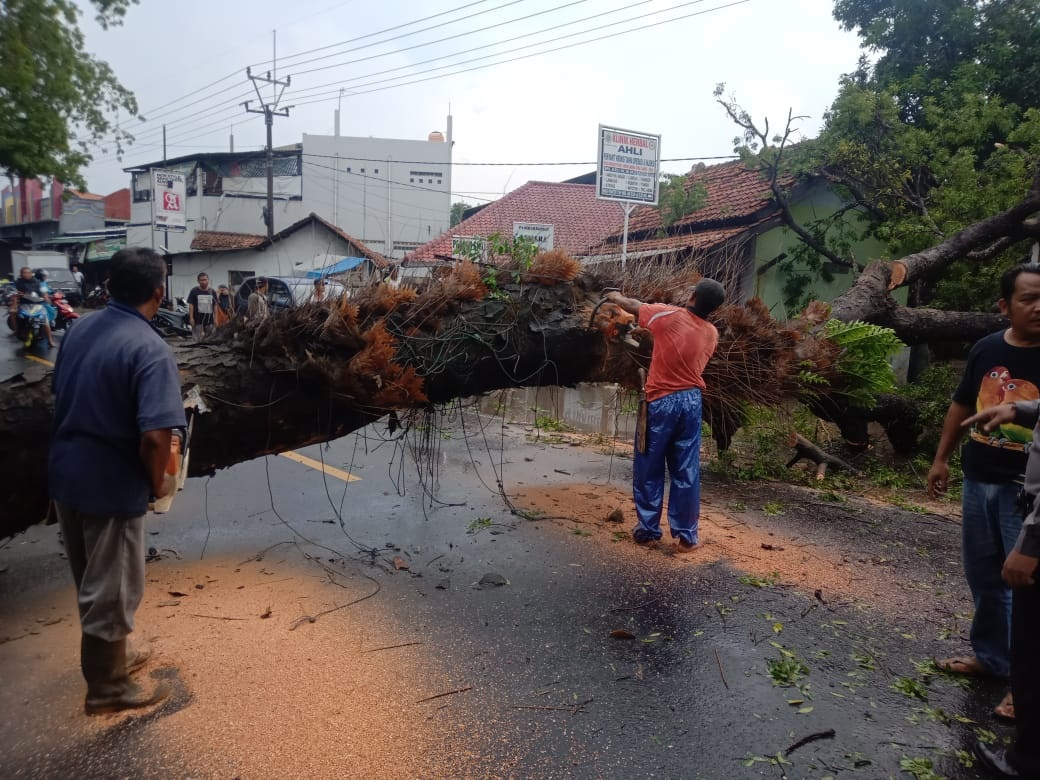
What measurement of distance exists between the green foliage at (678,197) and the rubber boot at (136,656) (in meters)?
11.8

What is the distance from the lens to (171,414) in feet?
8.54

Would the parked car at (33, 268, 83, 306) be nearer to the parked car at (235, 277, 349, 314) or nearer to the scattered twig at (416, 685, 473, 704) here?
the parked car at (235, 277, 349, 314)

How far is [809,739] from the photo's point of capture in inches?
109

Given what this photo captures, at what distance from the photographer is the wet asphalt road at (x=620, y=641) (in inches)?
104

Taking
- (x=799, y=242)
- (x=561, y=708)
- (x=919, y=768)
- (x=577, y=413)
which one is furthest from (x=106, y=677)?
(x=799, y=242)

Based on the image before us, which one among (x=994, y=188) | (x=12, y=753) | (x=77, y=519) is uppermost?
(x=994, y=188)

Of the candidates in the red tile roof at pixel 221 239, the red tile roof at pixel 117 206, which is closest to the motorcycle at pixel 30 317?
the red tile roof at pixel 221 239

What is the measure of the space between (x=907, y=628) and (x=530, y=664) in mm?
2171

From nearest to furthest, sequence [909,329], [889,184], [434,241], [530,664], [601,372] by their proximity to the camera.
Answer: [530,664] < [601,372] < [909,329] < [889,184] < [434,241]

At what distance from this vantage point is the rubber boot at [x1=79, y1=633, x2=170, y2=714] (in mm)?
2744

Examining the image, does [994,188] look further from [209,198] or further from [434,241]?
[209,198]

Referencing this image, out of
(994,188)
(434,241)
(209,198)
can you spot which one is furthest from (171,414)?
(209,198)

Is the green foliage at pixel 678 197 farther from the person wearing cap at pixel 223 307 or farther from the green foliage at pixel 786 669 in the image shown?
the green foliage at pixel 786 669

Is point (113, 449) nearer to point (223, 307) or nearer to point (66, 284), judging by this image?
point (223, 307)
